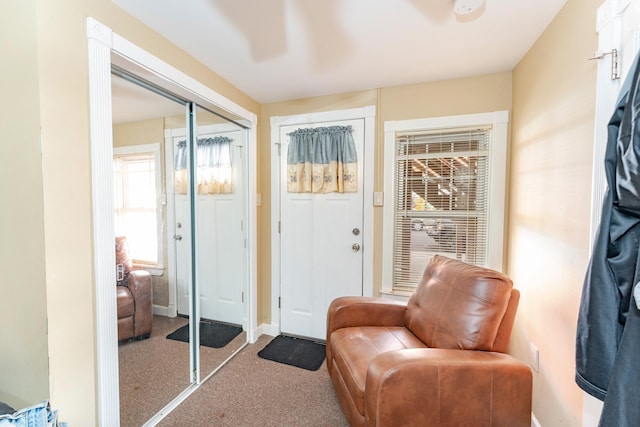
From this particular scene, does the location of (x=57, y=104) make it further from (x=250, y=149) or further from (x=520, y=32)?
(x=520, y=32)

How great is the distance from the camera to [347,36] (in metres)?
1.62

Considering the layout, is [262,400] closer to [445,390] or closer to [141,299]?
[141,299]

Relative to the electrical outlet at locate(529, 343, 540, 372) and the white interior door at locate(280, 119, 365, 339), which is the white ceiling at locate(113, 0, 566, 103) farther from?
the electrical outlet at locate(529, 343, 540, 372)

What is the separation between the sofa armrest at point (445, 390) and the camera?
1155mm

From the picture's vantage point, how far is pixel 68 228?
1.17 m

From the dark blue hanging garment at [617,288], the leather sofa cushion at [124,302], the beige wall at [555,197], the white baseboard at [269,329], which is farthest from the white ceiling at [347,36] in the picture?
the white baseboard at [269,329]

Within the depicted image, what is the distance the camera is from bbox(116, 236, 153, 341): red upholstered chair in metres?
1.50

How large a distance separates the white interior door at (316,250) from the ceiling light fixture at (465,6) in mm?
1111

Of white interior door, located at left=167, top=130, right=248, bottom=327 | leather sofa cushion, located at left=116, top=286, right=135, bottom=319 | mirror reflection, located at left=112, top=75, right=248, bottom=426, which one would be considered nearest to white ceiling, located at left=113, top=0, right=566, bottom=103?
mirror reflection, located at left=112, top=75, right=248, bottom=426

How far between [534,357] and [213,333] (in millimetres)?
2243

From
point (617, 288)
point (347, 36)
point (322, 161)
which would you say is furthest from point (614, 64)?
point (322, 161)

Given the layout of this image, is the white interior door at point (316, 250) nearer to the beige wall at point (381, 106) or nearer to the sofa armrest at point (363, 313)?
the beige wall at point (381, 106)

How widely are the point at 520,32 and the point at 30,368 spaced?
301cm

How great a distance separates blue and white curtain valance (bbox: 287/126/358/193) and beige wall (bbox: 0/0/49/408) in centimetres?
175
